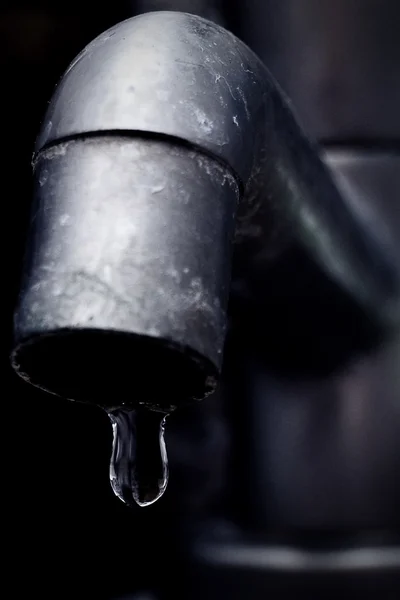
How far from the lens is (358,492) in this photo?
466mm

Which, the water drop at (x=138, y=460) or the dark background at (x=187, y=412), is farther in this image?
the dark background at (x=187, y=412)

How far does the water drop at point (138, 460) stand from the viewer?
0.33 m

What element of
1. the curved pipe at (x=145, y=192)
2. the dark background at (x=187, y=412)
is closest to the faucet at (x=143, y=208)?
the curved pipe at (x=145, y=192)

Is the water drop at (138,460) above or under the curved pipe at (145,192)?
under

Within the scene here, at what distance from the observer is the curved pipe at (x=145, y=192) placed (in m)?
0.24

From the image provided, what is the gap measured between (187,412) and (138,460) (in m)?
0.16

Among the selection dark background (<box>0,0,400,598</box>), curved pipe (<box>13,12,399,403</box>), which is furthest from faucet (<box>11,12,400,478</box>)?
dark background (<box>0,0,400,598</box>)

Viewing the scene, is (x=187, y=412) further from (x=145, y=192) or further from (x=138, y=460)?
(x=145, y=192)

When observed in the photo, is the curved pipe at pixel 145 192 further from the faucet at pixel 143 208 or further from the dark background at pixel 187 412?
the dark background at pixel 187 412

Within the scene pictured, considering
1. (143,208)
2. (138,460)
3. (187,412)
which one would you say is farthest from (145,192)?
(187,412)

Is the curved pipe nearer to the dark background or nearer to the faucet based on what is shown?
the faucet

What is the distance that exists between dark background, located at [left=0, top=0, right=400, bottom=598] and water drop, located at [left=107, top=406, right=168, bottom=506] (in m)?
0.11

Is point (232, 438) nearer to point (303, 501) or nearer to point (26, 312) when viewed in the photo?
point (303, 501)

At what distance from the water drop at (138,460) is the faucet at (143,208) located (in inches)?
1.5
